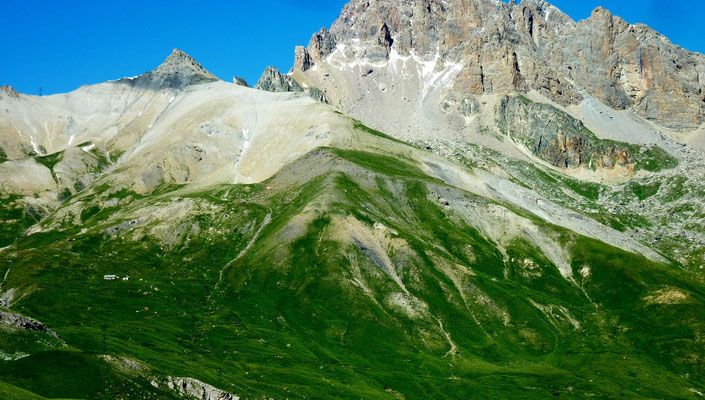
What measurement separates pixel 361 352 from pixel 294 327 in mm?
27396

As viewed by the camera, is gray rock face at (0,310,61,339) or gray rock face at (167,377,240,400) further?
gray rock face at (0,310,61,339)

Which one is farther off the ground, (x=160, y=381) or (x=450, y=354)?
(x=450, y=354)

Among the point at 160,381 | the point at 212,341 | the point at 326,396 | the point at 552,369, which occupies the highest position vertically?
the point at 552,369

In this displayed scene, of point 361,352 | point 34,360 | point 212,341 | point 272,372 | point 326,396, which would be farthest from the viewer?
point 361,352

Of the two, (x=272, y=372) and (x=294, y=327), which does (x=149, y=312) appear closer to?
(x=294, y=327)

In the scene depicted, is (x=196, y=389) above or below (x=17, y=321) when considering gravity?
below

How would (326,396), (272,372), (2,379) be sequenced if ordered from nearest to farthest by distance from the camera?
1. (2,379)
2. (326,396)
3. (272,372)

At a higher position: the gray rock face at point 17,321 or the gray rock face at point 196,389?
the gray rock face at point 17,321

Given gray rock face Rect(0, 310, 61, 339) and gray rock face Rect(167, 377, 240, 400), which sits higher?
gray rock face Rect(0, 310, 61, 339)

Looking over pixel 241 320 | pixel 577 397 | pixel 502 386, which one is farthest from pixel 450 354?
pixel 241 320

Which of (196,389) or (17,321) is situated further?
(17,321)

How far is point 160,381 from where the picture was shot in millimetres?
91812

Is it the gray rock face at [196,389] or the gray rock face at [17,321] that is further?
the gray rock face at [17,321]

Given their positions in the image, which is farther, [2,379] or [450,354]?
[450,354]
